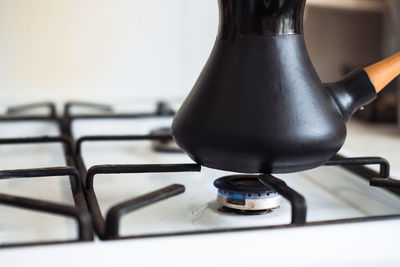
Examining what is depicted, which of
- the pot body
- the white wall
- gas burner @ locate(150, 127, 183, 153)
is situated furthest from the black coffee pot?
the white wall

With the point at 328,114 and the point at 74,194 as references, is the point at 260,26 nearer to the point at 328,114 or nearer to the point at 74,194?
the point at 328,114

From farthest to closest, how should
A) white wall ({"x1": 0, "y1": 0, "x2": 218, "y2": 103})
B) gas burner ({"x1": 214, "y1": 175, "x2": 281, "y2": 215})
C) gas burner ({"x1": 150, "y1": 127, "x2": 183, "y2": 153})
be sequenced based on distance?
white wall ({"x1": 0, "y1": 0, "x2": 218, "y2": 103}) → gas burner ({"x1": 150, "y1": 127, "x2": 183, "y2": 153}) → gas burner ({"x1": 214, "y1": 175, "x2": 281, "y2": 215})

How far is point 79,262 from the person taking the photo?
0.35 meters

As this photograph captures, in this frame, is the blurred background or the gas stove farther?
the blurred background

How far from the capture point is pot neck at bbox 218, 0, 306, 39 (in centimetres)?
45

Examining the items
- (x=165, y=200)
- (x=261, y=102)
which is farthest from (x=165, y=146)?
(x=261, y=102)

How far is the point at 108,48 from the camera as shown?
3.40 ft

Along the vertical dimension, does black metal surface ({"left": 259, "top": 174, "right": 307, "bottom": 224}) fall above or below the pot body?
below

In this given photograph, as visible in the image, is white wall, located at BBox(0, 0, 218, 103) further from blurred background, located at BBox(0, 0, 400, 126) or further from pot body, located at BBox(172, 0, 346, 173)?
pot body, located at BBox(172, 0, 346, 173)

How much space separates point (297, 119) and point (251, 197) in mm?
84

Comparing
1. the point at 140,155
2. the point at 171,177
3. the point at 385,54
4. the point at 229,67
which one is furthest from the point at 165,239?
the point at 385,54

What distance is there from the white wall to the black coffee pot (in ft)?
1.91

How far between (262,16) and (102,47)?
2.07 ft

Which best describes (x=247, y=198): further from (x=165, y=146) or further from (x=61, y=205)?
(x=165, y=146)
